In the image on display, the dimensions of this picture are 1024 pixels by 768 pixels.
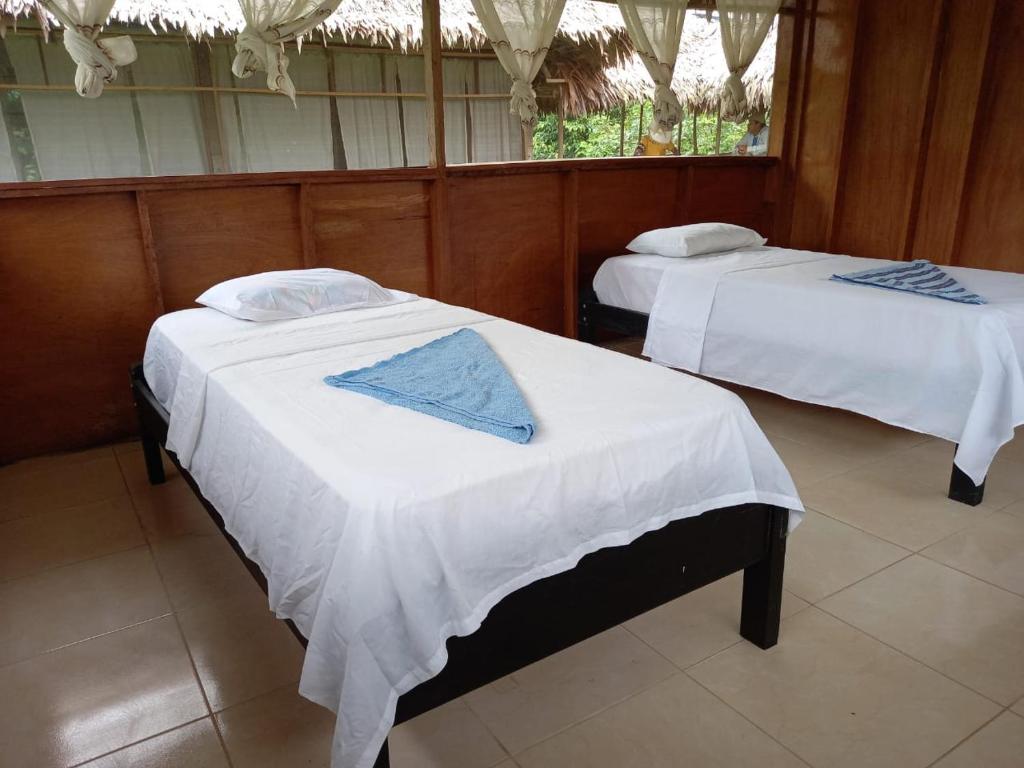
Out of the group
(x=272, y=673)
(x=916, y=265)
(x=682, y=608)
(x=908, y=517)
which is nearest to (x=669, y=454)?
(x=682, y=608)

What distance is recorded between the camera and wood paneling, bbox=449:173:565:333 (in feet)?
12.2

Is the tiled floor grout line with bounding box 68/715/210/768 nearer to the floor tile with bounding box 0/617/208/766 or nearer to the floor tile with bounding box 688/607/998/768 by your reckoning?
the floor tile with bounding box 0/617/208/766

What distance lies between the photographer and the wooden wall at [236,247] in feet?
9.18

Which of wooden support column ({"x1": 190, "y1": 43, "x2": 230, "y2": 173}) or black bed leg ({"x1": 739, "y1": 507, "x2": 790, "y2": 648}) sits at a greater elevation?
wooden support column ({"x1": 190, "y1": 43, "x2": 230, "y2": 173})

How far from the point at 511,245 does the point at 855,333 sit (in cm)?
182

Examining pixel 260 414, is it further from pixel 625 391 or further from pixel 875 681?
pixel 875 681

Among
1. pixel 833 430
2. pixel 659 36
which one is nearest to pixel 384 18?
pixel 659 36

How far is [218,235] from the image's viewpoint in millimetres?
3080

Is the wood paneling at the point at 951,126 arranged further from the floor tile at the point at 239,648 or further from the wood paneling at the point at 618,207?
the floor tile at the point at 239,648

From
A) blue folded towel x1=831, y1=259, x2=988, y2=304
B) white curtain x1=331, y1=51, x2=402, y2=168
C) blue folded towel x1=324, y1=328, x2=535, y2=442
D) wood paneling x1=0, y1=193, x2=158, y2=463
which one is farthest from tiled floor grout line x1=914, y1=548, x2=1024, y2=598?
white curtain x1=331, y1=51, x2=402, y2=168

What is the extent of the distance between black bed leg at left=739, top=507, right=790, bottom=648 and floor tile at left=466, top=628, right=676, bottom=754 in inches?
9.0

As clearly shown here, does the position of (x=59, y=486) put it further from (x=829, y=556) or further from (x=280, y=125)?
(x=280, y=125)

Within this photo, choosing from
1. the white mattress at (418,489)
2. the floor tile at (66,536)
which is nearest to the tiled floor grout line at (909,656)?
the white mattress at (418,489)

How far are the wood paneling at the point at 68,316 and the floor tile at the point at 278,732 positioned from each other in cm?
193
